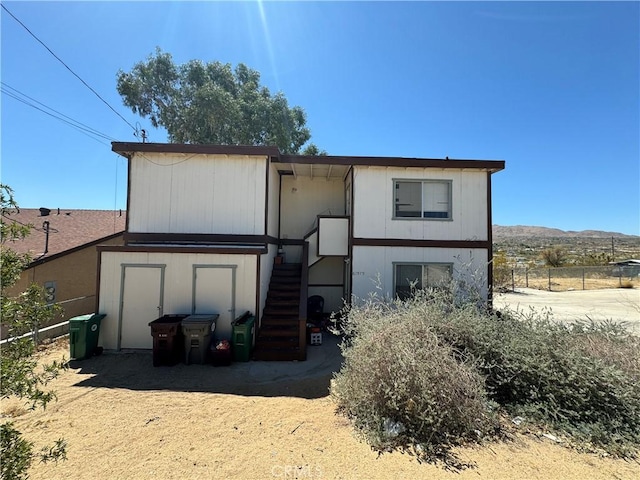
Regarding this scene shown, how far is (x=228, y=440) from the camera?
11.8 ft

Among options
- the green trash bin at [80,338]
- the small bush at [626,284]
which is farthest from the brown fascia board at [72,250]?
the small bush at [626,284]

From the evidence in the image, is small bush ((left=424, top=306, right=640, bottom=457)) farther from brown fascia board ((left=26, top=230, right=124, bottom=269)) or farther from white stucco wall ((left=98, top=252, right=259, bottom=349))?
brown fascia board ((left=26, top=230, right=124, bottom=269))

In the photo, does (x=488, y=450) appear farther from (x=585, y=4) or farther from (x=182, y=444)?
(x=585, y=4)

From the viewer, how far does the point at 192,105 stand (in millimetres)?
17375

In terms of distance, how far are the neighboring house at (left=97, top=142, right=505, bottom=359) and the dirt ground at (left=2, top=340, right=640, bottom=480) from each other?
1944mm

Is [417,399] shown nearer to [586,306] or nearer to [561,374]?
[561,374]

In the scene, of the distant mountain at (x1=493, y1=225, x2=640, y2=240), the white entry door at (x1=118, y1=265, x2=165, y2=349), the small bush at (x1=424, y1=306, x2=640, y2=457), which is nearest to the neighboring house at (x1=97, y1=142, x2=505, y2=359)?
the white entry door at (x1=118, y1=265, x2=165, y2=349)

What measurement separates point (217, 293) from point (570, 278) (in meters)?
29.9

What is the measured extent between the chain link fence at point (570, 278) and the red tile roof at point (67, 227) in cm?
2323

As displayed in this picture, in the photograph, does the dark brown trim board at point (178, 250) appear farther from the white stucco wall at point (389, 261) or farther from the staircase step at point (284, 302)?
the white stucco wall at point (389, 261)

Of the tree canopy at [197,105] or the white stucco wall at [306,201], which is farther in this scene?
the tree canopy at [197,105]

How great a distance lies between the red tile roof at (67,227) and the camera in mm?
11023

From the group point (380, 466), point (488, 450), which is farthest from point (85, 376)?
point (488, 450)

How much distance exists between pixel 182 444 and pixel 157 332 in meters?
3.25
